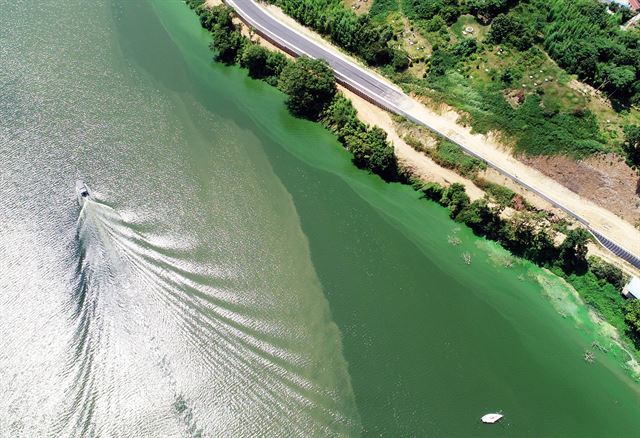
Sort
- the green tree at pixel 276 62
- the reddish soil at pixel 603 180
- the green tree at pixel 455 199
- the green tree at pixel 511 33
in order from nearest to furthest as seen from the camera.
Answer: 1. the green tree at pixel 455 199
2. the reddish soil at pixel 603 180
3. the green tree at pixel 511 33
4. the green tree at pixel 276 62

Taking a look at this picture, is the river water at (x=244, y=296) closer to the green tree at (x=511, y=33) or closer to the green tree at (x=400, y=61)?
the green tree at (x=400, y=61)

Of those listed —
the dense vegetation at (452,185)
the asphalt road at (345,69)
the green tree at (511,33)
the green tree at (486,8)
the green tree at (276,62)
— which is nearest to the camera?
the dense vegetation at (452,185)

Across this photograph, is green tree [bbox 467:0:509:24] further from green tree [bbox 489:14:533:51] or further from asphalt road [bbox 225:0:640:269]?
asphalt road [bbox 225:0:640:269]

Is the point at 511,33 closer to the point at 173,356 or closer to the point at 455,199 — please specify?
the point at 455,199

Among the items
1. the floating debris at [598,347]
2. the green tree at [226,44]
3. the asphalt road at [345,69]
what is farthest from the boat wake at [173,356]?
the green tree at [226,44]

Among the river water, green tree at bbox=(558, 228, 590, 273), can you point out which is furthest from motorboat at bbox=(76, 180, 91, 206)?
green tree at bbox=(558, 228, 590, 273)

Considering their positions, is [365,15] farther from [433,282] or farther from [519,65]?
[433,282]
